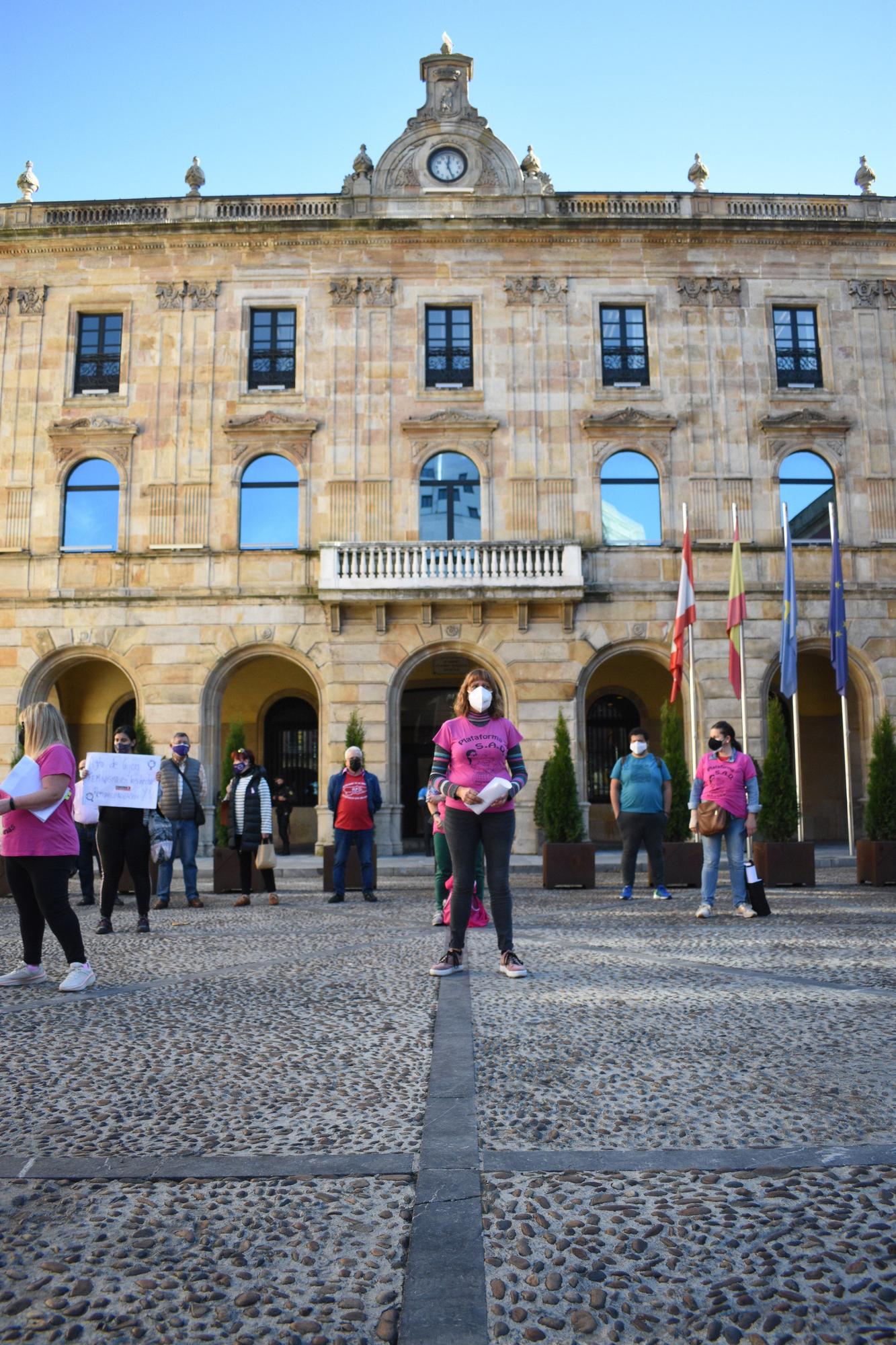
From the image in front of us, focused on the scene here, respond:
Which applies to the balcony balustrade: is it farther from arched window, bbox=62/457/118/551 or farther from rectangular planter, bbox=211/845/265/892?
rectangular planter, bbox=211/845/265/892

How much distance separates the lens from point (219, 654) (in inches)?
866

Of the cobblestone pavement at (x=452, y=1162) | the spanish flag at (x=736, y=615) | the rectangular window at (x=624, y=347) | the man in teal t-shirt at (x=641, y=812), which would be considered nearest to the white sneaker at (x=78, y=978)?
the cobblestone pavement at (x=452, y=1162)

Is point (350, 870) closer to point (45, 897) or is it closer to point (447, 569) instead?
point (45, 897)

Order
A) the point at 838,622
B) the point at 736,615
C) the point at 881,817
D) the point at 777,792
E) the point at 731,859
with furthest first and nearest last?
the point at 736,615
the point at 838,622
the point at 777,792
the point at 881,817
the point at 731,859

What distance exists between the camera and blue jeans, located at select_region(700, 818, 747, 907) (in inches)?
410

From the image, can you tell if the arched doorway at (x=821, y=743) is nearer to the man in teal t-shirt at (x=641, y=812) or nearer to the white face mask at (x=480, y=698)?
the man in teal t-shirt at (x=641, y=812)

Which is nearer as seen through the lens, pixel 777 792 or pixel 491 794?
pixel 491 794

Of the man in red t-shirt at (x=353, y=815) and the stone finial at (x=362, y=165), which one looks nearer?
→ the man in red t-shirt at (x=353, y=815)

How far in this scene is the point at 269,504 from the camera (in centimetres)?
2250

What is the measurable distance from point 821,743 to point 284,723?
44.7 feet

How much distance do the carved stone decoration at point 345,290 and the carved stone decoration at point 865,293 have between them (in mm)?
11508

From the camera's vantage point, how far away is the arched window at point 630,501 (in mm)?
22453

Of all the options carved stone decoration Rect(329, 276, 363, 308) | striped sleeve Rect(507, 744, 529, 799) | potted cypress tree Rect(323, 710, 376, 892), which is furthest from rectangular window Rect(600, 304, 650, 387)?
striped sleeve Rect(507, 744, 529, 799)

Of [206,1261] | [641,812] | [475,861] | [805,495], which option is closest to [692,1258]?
[206,1261]
